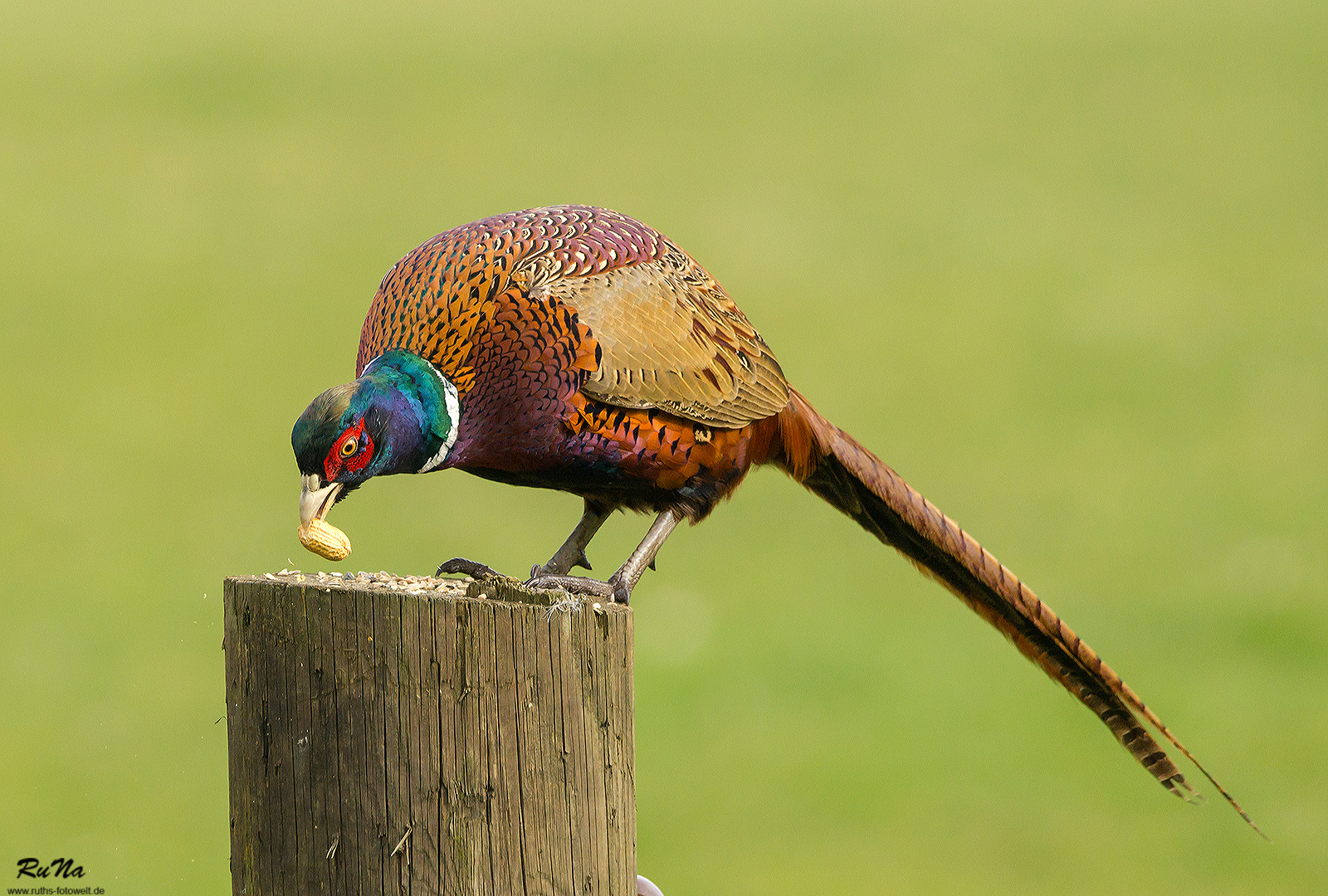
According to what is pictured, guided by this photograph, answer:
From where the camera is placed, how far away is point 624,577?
4.06 meters

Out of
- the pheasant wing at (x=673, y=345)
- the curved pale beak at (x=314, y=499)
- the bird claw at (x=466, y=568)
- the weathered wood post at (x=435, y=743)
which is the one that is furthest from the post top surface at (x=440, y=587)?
the pheasant wing at (x=673, y=345)

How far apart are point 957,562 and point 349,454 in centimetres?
212

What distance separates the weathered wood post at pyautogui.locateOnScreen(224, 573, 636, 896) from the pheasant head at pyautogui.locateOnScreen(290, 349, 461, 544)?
66cm

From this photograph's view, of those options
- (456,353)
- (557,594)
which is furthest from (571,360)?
(557,594)

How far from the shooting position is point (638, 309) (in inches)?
169

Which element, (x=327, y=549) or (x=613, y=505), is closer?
(x=327, y=549)

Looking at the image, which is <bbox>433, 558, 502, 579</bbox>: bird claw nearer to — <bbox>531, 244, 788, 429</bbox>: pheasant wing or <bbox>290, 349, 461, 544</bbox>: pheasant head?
<bbox>290, 349, 461, 544</bbox>: pheasant head

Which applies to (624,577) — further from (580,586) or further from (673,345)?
(673,345)

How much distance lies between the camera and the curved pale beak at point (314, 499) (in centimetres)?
352

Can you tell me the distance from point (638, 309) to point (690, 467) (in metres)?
0.54

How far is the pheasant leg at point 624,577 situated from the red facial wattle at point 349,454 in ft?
1.85

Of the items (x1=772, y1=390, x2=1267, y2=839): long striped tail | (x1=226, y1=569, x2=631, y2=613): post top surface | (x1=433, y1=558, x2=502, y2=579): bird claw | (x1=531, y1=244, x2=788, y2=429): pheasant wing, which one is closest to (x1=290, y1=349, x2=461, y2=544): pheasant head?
(x1=226, y1=569, x2=631, y2=613): post top surface

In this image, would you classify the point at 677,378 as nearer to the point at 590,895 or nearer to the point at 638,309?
the point at 638,309

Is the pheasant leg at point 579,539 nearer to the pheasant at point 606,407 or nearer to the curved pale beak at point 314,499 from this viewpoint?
the pheasant at point 606,407
